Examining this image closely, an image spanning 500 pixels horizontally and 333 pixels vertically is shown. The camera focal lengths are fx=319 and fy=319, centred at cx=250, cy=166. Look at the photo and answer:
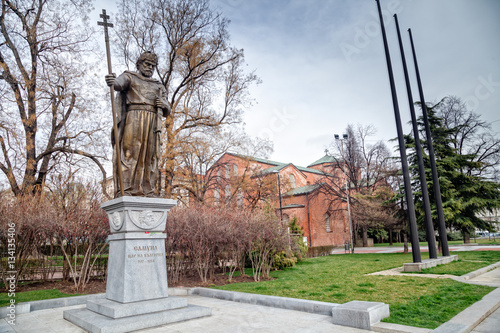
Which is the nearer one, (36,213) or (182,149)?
(36,213)

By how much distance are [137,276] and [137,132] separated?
9.57 ft

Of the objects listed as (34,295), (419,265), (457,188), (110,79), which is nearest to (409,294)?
(419,265)

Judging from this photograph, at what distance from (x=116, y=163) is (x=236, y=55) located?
17.8 m

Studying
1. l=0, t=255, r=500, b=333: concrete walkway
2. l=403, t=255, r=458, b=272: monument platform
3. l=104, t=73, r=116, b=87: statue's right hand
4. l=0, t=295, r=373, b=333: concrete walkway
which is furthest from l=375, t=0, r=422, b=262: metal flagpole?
l=104, t=73, r=116, b=87: statue's right hand

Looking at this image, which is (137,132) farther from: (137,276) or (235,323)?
(235,323)

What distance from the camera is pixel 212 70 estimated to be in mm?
22578

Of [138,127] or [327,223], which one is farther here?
[327,223]

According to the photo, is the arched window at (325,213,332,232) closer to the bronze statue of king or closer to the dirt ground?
the dirt ground

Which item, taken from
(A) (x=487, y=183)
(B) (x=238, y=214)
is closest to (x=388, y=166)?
(A) (x=487, y=183)

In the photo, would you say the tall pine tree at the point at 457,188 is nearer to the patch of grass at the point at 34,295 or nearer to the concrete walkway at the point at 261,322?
the concrete walkway at the point at 261,322

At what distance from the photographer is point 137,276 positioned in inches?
231

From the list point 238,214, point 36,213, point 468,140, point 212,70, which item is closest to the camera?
point 36,213

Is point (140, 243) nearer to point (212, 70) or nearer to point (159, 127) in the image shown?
point (159, 127)

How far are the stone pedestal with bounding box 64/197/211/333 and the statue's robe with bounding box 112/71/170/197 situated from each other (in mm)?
546
